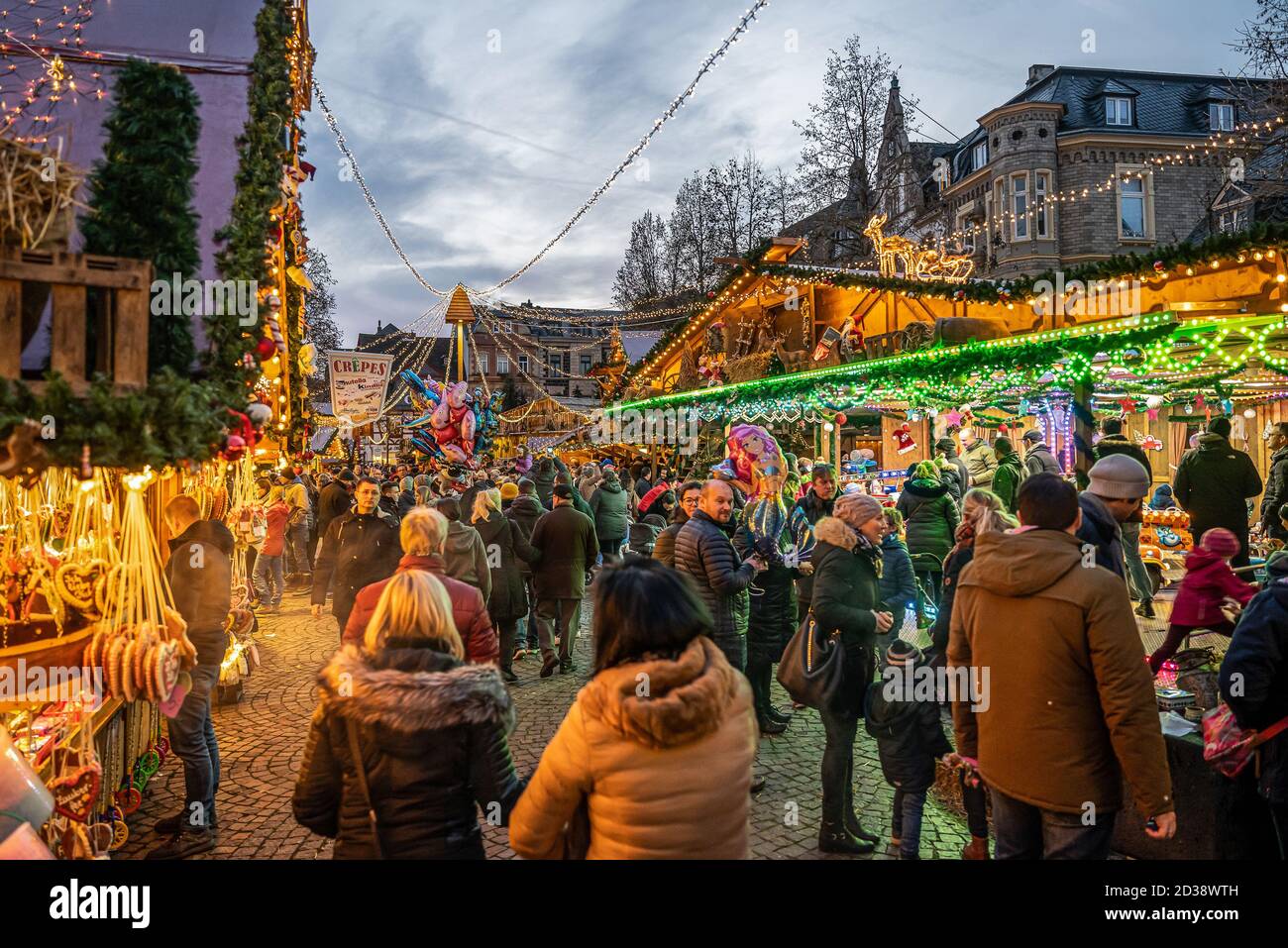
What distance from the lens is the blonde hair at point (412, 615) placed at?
249 cm

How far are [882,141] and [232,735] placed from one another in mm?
24153

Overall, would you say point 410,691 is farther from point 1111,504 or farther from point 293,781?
point 1111,504

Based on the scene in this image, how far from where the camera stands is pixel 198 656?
4.41m

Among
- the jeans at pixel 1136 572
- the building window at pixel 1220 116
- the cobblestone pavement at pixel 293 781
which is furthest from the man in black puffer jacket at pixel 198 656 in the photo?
the building window at pixel 1220 116

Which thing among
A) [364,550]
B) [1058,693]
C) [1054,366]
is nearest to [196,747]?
[364,550]

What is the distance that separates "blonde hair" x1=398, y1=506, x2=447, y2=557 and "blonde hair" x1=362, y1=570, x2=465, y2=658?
6.16ft

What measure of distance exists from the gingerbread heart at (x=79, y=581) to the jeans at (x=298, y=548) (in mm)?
8134

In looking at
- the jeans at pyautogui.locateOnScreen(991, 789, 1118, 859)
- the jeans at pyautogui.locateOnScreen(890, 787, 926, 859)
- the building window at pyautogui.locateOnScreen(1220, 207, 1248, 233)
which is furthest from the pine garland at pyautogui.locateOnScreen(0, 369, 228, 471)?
the building window at pyautogui.locateOnScreen(1220, 207, 1248, 233)

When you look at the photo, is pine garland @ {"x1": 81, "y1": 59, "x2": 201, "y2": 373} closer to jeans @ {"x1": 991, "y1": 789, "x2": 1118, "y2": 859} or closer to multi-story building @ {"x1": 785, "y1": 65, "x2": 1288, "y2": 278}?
jeans @ {"x1": 991, "y1": 789, "x2": 1118, "y2": 859}

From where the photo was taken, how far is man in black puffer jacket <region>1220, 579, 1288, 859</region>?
2.84m

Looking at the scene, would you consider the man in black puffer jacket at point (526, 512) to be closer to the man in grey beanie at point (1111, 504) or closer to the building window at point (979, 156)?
the man in grey beanie at point (1111, 504)
